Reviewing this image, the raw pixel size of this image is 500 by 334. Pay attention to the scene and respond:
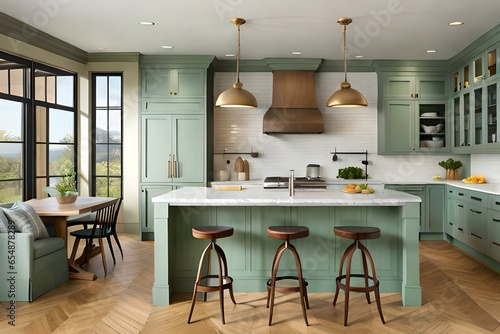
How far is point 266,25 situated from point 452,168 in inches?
160

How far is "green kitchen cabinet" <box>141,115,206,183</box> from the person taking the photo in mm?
6719

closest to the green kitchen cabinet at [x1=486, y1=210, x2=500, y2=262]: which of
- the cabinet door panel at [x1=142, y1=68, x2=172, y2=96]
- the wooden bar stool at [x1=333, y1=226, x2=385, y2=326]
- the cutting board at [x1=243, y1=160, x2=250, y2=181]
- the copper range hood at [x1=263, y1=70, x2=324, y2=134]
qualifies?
the wooden bar stool at [x1=333, y1=226, x2=385, y2=326]

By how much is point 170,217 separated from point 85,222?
5.91 feet

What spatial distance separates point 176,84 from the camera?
6.77 m

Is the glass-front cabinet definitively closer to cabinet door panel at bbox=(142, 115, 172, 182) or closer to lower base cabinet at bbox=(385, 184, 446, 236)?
lower base cabinet at bbox=(385, 184, 446, 236)

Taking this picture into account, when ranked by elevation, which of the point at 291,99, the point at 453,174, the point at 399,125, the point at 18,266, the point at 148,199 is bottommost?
the point at 18,266

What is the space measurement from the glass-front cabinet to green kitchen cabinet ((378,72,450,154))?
8.5 inches

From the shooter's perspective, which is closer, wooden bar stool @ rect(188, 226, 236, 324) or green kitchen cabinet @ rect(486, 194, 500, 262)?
wooden bar stool @ rect(188, 226, 236, 324)

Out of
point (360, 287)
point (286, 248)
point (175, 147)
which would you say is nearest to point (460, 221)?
point (360, 287)

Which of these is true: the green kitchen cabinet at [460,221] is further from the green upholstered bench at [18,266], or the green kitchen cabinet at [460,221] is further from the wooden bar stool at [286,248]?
the green upholstered bench at [18,266]

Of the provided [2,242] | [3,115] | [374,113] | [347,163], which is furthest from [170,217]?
[374,113]

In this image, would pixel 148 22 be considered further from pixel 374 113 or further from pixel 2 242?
pixel 374 113

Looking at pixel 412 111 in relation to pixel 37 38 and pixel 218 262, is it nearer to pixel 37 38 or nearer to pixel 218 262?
pixel 218 262

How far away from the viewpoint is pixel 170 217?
13.3ft
